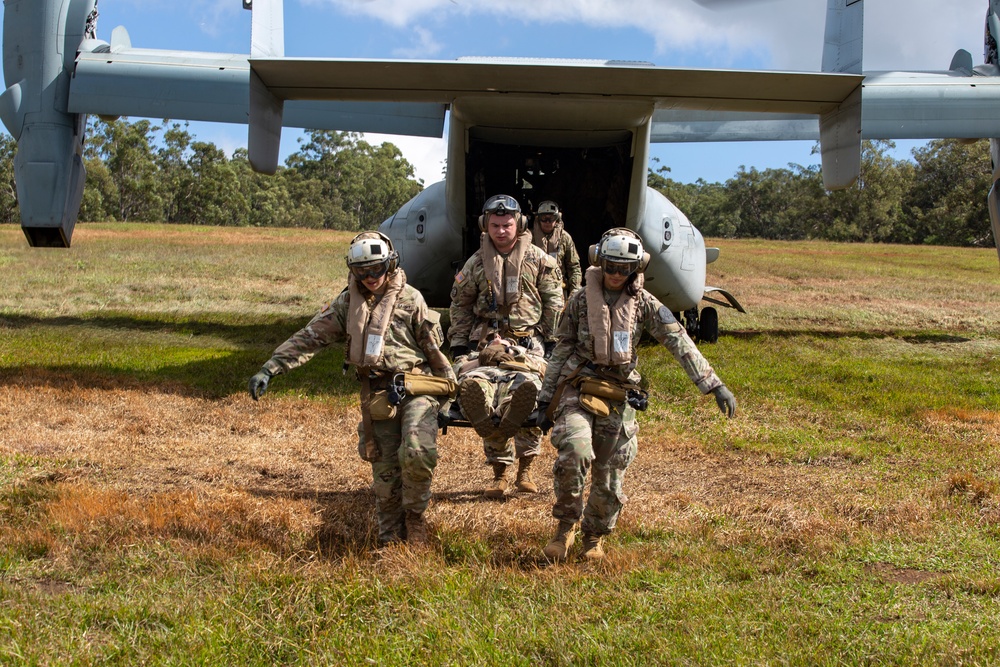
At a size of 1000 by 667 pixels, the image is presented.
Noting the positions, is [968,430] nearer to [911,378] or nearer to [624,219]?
[911,378]

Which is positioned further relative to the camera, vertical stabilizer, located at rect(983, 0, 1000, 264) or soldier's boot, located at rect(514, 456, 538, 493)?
vertical stabilizer, located at rect(983, 0, 1000, 264)

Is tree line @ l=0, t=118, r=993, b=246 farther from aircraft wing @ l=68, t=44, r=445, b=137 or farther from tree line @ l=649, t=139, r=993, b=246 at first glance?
aircraft wing @ l=68, t=44, r=445, b=137

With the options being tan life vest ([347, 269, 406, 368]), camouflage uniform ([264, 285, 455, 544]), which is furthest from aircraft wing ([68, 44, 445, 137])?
tan life vest ([347, 269, 406, 368])

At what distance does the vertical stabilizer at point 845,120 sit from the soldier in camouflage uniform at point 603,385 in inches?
150

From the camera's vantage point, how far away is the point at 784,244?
43.9 meters

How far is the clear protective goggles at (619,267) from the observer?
6105 mm

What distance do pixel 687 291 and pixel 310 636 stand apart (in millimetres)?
10109

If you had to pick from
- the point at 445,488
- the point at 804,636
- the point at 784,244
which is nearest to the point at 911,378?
the point at 445,488

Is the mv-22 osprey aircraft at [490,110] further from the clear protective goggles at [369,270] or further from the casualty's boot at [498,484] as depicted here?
the casualty's boot at [498,484]

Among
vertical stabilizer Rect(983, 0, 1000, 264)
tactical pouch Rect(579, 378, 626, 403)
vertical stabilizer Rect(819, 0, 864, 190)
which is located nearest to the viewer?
tactical pouch Rect(579, 378, 626, 403)

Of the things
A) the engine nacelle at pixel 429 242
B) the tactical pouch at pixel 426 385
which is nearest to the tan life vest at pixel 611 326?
the tactical pouch at pixel 426 385

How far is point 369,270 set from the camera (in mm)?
6227

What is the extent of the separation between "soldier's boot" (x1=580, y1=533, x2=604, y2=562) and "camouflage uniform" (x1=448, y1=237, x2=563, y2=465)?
2.08 m

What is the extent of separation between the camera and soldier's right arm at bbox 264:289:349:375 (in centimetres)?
639
